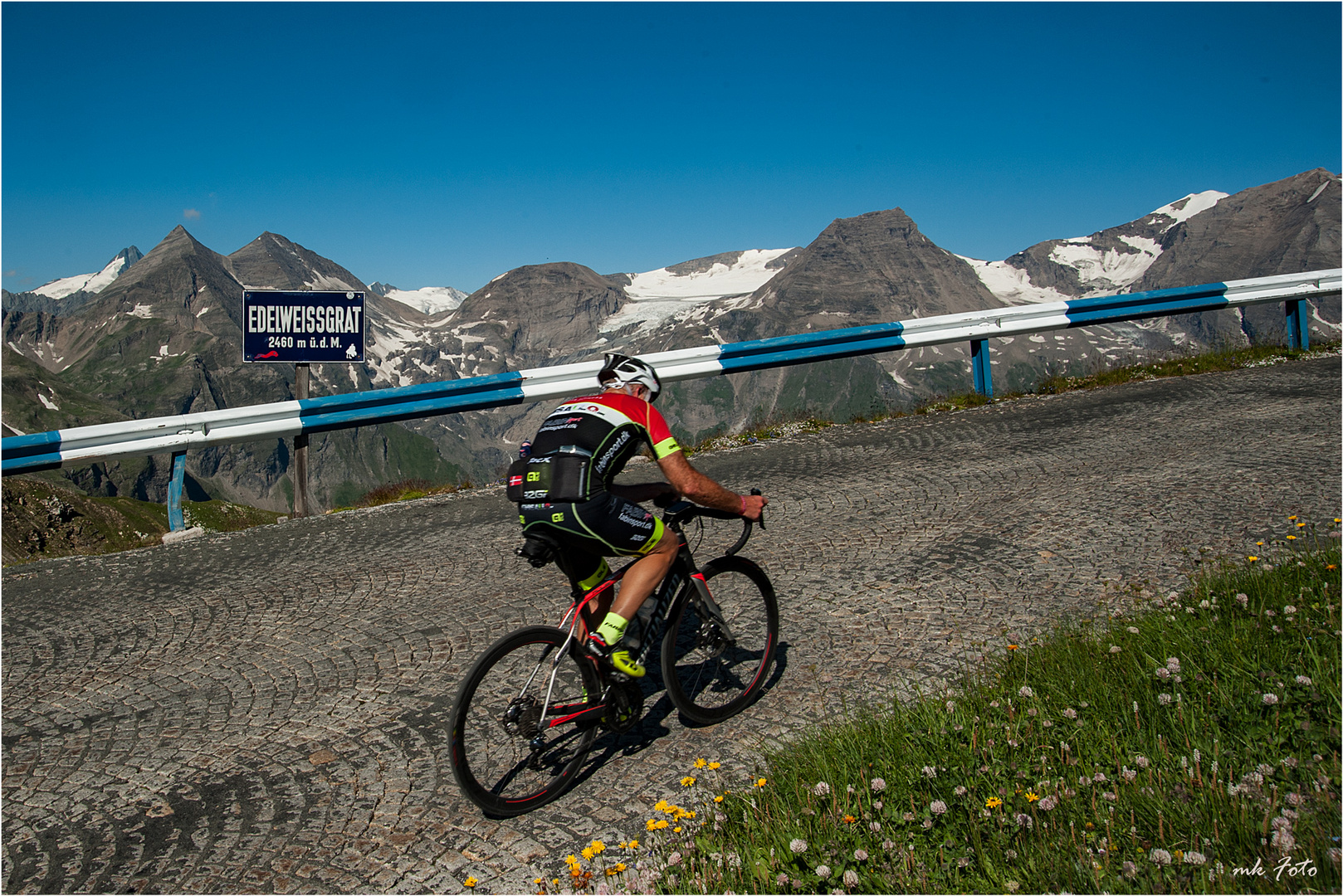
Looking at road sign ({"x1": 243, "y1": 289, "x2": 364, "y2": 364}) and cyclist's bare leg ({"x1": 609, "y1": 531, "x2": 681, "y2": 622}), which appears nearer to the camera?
cyclist's bare leg ({"x1": 609, "y1": 531, "x2": 681, "y2": 622})

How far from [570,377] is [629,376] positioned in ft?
21.5

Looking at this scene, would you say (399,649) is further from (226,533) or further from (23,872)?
(226,533)

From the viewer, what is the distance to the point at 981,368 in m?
11.5

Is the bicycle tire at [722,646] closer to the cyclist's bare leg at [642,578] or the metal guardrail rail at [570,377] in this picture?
the cyclist's bare leg at [642,578]

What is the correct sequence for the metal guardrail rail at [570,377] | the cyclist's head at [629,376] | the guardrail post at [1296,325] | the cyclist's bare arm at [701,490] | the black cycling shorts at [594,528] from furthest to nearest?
the guardrail post at [1296,325] → the metal guardrail rail at [570,377] → the cyclist's head at [629,376] → the cyclist's bare arm at [701,490] → the black cycling shorts at [594,528]

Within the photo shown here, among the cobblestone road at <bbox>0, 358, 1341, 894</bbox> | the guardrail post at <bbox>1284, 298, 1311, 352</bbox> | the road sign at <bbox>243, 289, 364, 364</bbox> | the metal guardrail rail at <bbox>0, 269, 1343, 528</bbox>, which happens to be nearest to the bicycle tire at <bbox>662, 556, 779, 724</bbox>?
the cobblestone road at <bbox>0, 358, 1341, 894</bbox>

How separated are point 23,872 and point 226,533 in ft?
18.4

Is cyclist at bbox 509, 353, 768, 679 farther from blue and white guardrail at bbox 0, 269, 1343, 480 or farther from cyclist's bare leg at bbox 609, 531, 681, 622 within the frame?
blue and white guardrail at bbox 0, 269, 1343, 480

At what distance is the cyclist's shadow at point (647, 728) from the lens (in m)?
3.84

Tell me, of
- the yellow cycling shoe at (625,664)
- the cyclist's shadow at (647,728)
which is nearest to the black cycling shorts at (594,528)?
the yellow cycling shoe at (625,664)

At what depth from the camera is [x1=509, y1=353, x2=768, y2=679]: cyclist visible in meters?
3.48

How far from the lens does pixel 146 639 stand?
5430 millimetres

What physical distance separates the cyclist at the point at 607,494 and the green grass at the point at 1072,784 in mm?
817

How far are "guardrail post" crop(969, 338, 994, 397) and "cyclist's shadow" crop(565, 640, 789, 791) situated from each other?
794cm
